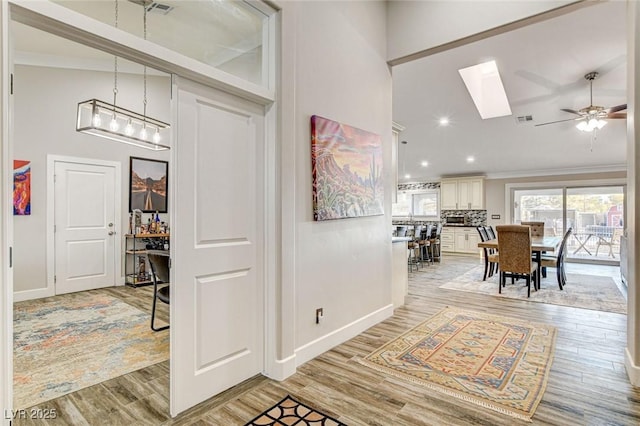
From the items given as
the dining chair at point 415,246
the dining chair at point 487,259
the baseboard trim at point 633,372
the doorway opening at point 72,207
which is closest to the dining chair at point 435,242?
the dining chair at point 415,246

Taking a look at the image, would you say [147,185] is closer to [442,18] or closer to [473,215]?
[442,18]

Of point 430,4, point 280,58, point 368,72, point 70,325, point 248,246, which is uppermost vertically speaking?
point 430,4

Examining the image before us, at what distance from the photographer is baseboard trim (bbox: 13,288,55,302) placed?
4656 mm

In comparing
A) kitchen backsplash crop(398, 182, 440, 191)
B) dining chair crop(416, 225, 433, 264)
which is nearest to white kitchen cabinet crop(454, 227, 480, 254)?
kitchen backsplash crop(398, 182, 440, 191)

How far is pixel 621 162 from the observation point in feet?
26.2

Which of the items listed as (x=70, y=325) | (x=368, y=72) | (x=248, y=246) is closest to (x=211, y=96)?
(x=248, y=246)

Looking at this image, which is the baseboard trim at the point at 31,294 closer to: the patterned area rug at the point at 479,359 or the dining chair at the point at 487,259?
the patterned area rug at the point at 479,359

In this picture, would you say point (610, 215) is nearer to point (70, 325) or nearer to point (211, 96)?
point (211, 96)

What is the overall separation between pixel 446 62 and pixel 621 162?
6.40m

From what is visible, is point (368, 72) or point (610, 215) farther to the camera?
point (610, 215)

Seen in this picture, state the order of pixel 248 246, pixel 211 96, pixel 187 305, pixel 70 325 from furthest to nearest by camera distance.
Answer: pixel 70 325 < pixel 248 246 < pixel 211 96 < pixel 187 305

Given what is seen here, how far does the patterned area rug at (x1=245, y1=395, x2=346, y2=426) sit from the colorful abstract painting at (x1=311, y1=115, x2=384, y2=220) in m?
1.35

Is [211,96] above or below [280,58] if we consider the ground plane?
below

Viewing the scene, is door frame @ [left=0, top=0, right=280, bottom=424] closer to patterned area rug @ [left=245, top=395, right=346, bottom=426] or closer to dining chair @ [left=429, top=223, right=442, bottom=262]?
patterned area rug @ [left=245, top=395, right=346, bottom=426]
